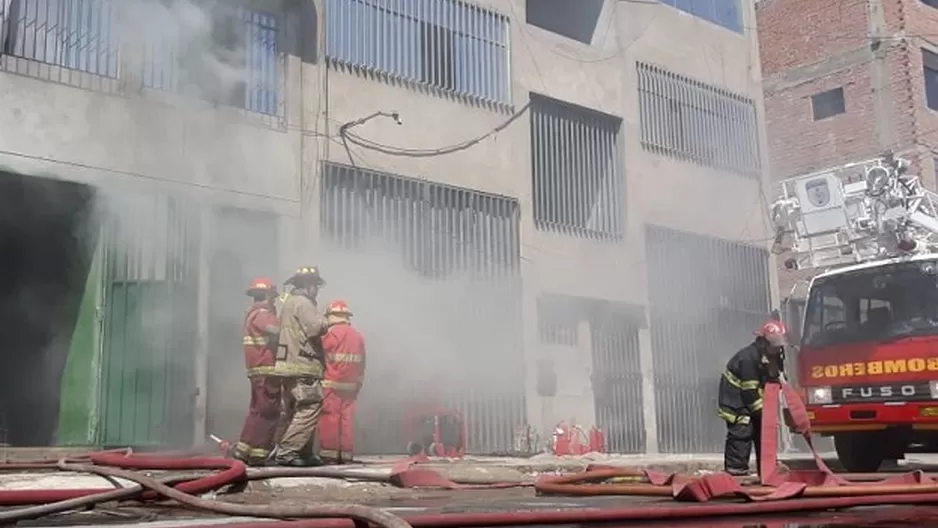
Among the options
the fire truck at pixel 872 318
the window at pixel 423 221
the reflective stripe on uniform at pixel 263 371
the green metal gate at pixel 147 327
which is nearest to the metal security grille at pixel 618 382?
the window at pixel 423 221

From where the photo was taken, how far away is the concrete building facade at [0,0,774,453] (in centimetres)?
957

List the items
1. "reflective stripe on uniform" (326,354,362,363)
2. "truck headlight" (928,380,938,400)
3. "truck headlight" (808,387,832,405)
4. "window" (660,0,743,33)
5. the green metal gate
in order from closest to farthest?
"reflective stripe on uniform" (326,354,362,363), "truck headlight" (928,380,938,400), "truck headlight" (808,387,832,405), the green metal gate, "window" (660,0,743,33)

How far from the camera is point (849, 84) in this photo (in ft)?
69.6

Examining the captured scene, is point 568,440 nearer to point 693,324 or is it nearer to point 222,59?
point 693,324

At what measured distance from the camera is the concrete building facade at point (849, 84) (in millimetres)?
20234

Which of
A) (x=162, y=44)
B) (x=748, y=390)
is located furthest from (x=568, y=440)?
(x=162, y=44)

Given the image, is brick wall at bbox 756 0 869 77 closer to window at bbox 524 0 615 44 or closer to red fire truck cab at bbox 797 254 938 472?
window at bbox 524 0 615 44

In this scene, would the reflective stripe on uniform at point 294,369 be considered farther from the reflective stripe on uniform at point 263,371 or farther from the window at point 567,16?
the window at point 567,16

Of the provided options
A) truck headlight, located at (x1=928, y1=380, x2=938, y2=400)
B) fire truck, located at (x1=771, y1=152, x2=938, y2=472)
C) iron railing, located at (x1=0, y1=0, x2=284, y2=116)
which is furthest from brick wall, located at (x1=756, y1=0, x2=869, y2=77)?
iron railing, located at (x1=0, y1=0, x2=284, y2=116)

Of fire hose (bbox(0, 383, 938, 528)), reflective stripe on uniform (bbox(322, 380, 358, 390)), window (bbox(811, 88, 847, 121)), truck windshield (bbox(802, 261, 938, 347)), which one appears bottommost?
fire hose (bbox(0, 383, 938, 528))

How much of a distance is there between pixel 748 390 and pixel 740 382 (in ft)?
0.28

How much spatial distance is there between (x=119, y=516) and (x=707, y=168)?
13.5m

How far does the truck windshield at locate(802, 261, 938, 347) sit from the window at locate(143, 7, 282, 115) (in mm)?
6362

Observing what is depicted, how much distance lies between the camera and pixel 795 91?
22500mm
